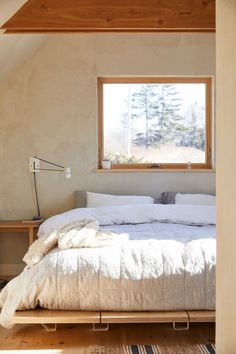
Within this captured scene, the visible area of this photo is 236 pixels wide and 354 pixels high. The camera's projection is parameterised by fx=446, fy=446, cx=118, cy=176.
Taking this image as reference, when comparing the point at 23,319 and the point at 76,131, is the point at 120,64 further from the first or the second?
the point at 23,319

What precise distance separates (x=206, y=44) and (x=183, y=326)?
3.26 metres

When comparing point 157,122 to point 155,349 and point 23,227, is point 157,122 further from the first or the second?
point 155,349

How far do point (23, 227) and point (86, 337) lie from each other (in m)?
1.84

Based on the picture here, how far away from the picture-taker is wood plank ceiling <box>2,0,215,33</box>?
3492mm

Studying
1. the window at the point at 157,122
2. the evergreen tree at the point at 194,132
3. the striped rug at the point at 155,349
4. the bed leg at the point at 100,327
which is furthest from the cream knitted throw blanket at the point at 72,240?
the evergreen tree at the point at 194,132

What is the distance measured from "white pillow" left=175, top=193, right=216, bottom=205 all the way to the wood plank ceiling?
179cm

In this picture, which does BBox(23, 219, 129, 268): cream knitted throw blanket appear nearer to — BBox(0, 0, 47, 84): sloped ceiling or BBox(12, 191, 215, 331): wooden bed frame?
BBox(12, 191, 215, 331): wooden bed frame

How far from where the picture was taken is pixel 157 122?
516cm

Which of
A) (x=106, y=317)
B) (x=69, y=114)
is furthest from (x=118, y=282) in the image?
(x=69, y=114)

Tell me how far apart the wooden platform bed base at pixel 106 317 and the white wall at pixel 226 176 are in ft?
4.40

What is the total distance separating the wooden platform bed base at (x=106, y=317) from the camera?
2.69 metres

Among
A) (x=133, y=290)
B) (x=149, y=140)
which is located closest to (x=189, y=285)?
(x=133, y=290)

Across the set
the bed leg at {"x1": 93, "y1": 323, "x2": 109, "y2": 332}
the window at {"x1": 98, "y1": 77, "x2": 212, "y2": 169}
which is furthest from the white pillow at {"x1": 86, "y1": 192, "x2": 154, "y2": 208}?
the bed leg at {"x1": 93, "y1": 323, "x2": 109, "y2": 332}

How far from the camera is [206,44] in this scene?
5062 millimetres
